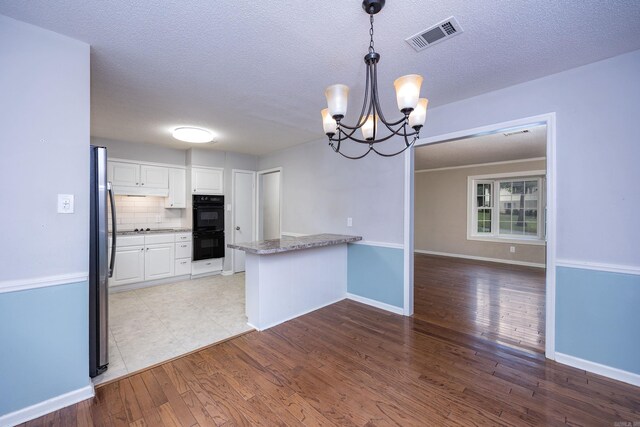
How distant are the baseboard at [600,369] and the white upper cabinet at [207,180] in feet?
17.2

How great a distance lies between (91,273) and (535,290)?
5532mm

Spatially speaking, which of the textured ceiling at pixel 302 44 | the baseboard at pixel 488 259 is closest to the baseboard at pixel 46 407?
the textured ceiling at pixel 302 44

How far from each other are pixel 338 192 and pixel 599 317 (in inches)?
116

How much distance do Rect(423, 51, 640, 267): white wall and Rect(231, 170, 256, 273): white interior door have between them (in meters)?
4.60

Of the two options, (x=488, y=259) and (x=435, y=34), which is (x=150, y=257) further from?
(x=488, y=259)

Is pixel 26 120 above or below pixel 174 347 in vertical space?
above

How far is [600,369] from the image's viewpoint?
2.07 meters

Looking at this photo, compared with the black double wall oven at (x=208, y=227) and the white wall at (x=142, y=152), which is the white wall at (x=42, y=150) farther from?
the black double wall oven at (x=208, y=227)

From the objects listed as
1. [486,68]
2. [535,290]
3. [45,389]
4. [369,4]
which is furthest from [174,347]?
[535,290]

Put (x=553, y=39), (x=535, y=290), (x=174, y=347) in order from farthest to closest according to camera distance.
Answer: (x=535, y=290)
(x=174, y=347)
(x=553, y=39)

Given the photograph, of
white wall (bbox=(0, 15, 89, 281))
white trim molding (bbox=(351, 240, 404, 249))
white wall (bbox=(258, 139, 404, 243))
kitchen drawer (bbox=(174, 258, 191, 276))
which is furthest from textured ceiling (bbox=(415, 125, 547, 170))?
kitchen drawer (bbox=(174, 258, 191, 276))

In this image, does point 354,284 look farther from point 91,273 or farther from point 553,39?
point 553,39

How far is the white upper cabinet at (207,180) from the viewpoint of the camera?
4.90 meters

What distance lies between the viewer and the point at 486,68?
218 cm
